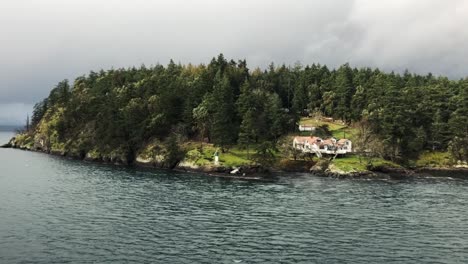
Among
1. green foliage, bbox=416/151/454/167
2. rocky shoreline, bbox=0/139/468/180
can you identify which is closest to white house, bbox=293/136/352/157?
rocky shoreline, bbox=0/139/468/180

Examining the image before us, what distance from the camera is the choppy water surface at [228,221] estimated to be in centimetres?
5328

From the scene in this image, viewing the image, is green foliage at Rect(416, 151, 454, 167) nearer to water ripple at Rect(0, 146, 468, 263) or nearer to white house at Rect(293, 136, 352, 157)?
white house at Rect(293, 136, 352, 157)

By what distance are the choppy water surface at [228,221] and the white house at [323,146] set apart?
34647 millimetres

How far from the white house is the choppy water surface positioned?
34.6 m

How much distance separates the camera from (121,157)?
163 meters

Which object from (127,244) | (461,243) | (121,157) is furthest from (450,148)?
(127,244)

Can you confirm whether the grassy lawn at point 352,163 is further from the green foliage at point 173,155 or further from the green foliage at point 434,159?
the green foliage at point 173,155

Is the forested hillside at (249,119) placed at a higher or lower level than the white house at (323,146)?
higher

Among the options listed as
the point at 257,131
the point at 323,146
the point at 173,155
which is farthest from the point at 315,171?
the point at 173,155

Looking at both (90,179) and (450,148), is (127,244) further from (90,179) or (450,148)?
Result: (450,148)

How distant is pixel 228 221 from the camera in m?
71.3

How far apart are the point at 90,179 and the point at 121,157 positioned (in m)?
44.7

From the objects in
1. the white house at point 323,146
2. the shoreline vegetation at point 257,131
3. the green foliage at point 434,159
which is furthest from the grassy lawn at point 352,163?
the green foliage at point 434,159

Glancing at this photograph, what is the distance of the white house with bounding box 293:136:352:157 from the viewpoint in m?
154
